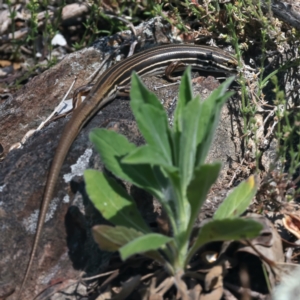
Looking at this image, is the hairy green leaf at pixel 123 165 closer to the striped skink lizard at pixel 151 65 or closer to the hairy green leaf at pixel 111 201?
the hairy green leaf at pixel 111 201

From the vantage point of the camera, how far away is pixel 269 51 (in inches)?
166

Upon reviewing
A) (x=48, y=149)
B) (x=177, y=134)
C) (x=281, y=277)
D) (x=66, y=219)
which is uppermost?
(x=177, y=134)

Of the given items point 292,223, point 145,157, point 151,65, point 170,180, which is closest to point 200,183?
point 170,180

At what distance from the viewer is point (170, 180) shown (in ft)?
7.80

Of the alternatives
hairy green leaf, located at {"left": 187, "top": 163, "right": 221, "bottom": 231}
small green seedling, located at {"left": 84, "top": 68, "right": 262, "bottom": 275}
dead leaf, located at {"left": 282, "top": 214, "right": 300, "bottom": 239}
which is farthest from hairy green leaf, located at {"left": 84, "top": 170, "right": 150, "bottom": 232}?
dead leaf, located at {"left": 282, "top": 214, "right": 300, "bottom": 239}

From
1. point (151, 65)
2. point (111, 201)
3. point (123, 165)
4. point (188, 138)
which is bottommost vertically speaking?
point (151, 65)

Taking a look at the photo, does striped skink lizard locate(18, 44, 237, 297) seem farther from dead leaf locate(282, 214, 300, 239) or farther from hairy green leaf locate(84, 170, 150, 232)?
dead leaf locate(282, 214, 300, 239)

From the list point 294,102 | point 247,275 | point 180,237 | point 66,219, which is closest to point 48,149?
point 66,219

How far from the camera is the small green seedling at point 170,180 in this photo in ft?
7.49

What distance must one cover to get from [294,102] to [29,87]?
6.31 ft

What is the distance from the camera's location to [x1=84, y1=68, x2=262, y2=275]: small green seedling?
2.28 m

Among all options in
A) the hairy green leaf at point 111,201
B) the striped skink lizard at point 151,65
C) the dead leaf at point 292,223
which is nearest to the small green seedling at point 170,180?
the hairy green leaf at point 111,201

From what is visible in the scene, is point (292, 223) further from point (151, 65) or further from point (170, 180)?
point (151, 65)

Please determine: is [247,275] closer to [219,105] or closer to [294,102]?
[219,105]
